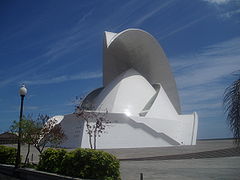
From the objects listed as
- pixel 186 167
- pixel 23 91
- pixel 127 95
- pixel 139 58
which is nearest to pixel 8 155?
pixel 23 91

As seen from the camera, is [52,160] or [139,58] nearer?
[52,160]

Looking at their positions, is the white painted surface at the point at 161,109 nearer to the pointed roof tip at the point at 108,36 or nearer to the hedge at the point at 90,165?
the pointed roof tip at the point at 108,36

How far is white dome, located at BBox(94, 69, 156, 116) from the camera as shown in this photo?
105 feet

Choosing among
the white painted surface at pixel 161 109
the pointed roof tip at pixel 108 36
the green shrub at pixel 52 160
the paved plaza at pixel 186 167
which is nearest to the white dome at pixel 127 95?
the white painted surface at pixel 161 109

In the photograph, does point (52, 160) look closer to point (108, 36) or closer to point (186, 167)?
point (186, 167)

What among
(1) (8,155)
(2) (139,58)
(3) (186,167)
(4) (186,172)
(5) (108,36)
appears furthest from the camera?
(2) (139,58)

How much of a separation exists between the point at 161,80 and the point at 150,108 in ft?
30.6

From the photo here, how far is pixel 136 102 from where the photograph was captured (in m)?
33.3

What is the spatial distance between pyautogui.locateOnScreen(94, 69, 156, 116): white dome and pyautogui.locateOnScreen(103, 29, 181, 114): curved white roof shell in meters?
2.82

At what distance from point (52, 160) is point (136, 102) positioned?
83.0ft

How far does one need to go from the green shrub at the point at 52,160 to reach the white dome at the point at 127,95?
2224cm

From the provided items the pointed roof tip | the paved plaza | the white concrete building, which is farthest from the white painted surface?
the paved plaza

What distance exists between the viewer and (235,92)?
3844 mm

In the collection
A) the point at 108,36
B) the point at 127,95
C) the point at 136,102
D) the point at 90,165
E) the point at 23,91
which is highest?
the point at 108,36
